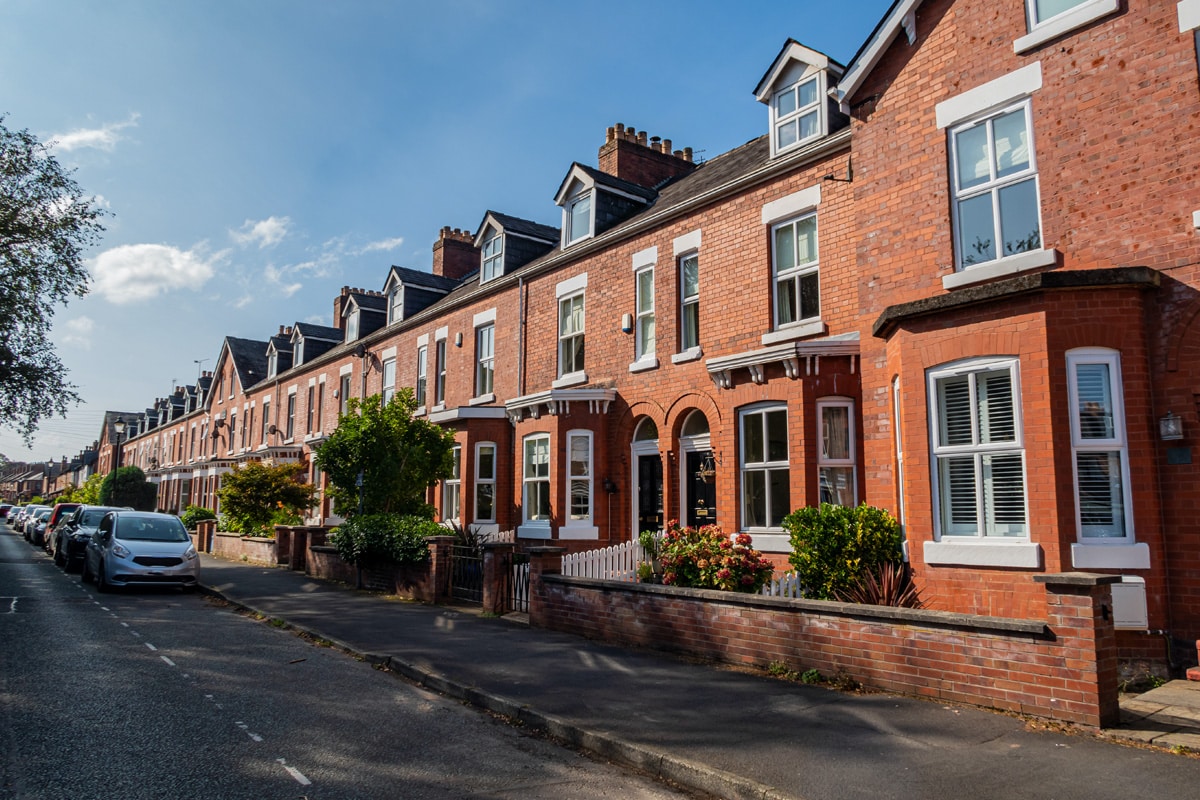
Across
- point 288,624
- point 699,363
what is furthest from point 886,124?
point 288,624

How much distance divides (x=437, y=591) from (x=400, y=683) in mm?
5996

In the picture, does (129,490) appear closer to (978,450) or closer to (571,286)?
(571,286)

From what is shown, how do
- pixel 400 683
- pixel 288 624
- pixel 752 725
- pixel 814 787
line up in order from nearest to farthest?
pixel 814 787 < pixel 752 725 < pixel 400 683 < pixel 288 624

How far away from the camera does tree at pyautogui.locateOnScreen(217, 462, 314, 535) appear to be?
2670 centimetres

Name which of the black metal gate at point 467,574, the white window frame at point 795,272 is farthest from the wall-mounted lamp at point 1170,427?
the black metal gate at point 467,574

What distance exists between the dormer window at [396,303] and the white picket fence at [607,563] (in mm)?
15993

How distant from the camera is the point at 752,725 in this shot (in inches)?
258

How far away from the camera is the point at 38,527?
3872 cm

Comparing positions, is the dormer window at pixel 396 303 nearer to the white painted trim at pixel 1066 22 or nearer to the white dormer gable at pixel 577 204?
the white dormer gable at pixel 577 204

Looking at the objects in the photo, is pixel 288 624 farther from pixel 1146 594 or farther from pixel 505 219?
pixel 505 219

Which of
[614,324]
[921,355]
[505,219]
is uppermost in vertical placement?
[505,219]

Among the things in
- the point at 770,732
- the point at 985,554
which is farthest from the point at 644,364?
the point at 770,732

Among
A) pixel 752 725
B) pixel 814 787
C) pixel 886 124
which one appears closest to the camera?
pixel 814 787

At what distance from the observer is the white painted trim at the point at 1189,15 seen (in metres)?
8.34
